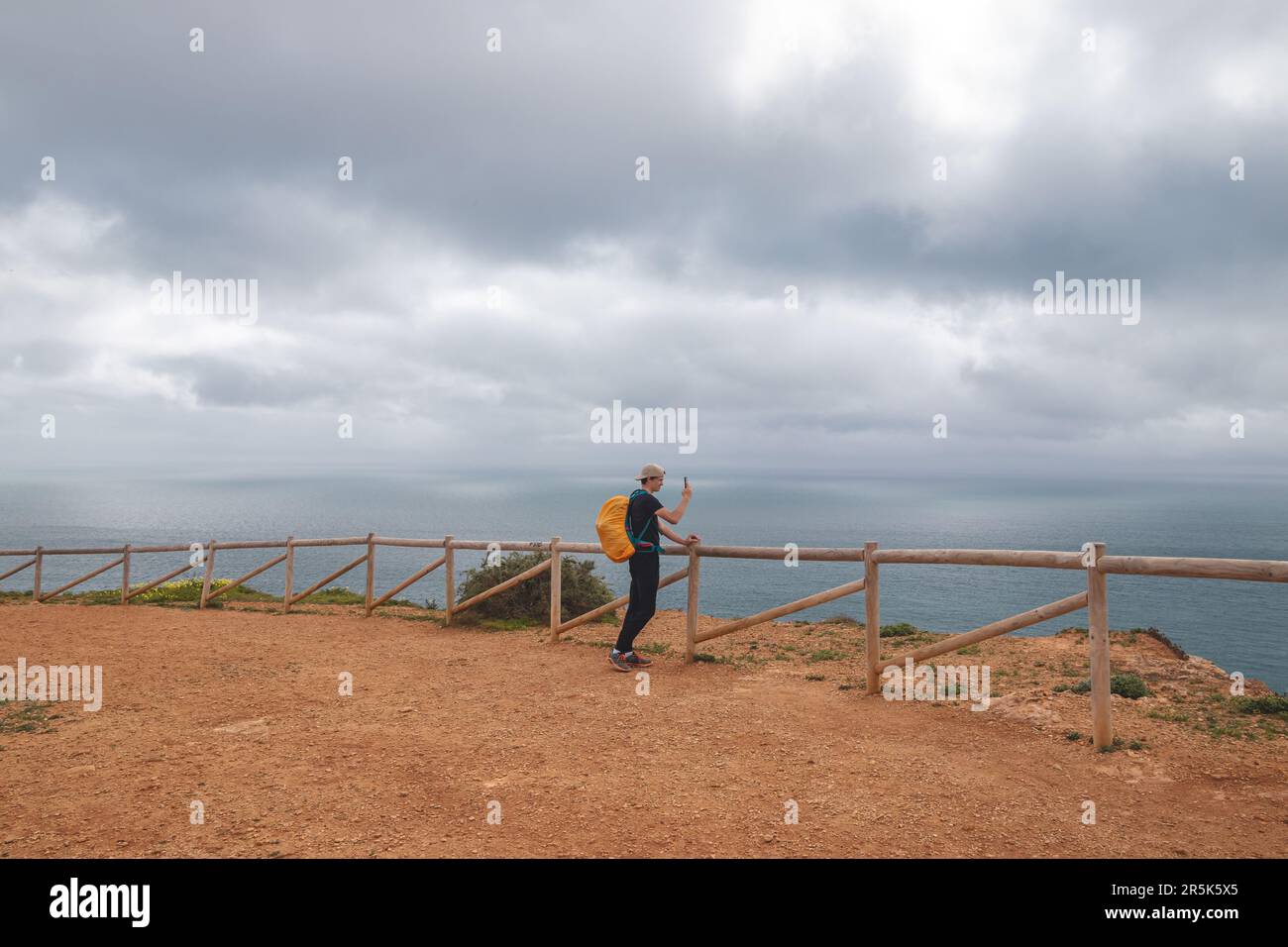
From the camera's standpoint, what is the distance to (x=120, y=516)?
136m

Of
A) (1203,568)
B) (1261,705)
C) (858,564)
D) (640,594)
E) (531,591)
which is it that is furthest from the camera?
(858,564)

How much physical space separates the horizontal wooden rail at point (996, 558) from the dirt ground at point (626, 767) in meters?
1.52

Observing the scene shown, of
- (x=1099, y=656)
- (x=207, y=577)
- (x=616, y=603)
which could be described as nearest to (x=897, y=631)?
(x=616, y=603)

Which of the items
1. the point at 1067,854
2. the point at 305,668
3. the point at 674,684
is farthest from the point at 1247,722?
the point at 305,668

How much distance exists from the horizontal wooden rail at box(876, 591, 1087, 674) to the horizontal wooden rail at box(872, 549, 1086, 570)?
33 centimetres

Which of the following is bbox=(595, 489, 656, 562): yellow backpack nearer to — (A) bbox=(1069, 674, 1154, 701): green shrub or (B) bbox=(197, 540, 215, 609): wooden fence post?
(A) bbox=(1069, 674, 1154, 701): green shrub

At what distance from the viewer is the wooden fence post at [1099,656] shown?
19.7 ft

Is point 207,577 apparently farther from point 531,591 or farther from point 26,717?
point 26,717

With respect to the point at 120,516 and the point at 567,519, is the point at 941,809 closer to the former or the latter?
the point at 567,519

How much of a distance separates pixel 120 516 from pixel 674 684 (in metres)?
162

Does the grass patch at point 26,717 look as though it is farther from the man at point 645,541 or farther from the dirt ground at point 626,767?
the man at point 645,541

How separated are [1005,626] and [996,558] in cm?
69

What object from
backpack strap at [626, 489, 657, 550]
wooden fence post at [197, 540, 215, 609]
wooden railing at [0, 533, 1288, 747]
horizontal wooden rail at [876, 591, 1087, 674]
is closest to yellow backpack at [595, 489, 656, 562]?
backpack strap at [626, 489, 657, 550]

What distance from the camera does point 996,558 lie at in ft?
23.0
